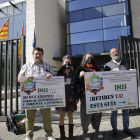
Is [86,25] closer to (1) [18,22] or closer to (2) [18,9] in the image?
(1) [18,22]

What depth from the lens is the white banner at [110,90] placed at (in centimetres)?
312

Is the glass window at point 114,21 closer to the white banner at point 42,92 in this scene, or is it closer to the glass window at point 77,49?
the glass window at point 77,49

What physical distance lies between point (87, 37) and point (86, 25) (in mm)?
1356

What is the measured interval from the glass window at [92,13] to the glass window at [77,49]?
3203 mm

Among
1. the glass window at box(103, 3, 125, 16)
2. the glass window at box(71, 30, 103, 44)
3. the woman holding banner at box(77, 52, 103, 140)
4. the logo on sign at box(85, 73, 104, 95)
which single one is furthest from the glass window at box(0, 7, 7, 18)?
the logo on sign at box(85, 73, 104, 95)

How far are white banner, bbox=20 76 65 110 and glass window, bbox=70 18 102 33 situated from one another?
12.9 meters

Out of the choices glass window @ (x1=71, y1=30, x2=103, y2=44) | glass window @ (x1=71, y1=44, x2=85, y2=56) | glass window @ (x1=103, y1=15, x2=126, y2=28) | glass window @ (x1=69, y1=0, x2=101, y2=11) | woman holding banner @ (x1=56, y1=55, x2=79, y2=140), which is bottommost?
woman holding banner @ (x1=56, y1=55, x2=79, y2=140)

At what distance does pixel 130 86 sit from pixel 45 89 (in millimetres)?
2048

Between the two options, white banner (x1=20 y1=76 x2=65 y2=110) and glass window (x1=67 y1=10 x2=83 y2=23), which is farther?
glass window (x1=67 y1=10 x2=83 y2=23)

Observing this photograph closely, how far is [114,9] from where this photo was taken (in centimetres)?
1406

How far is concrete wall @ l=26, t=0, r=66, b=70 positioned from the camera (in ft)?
41.7

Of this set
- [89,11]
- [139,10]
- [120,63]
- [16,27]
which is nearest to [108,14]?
[89,11]

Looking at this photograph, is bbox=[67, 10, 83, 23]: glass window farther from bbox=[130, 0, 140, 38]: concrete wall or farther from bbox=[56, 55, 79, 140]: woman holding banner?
bbox=[56, 55, 79, 140]: woman holding banner

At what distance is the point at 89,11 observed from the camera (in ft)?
49.4
